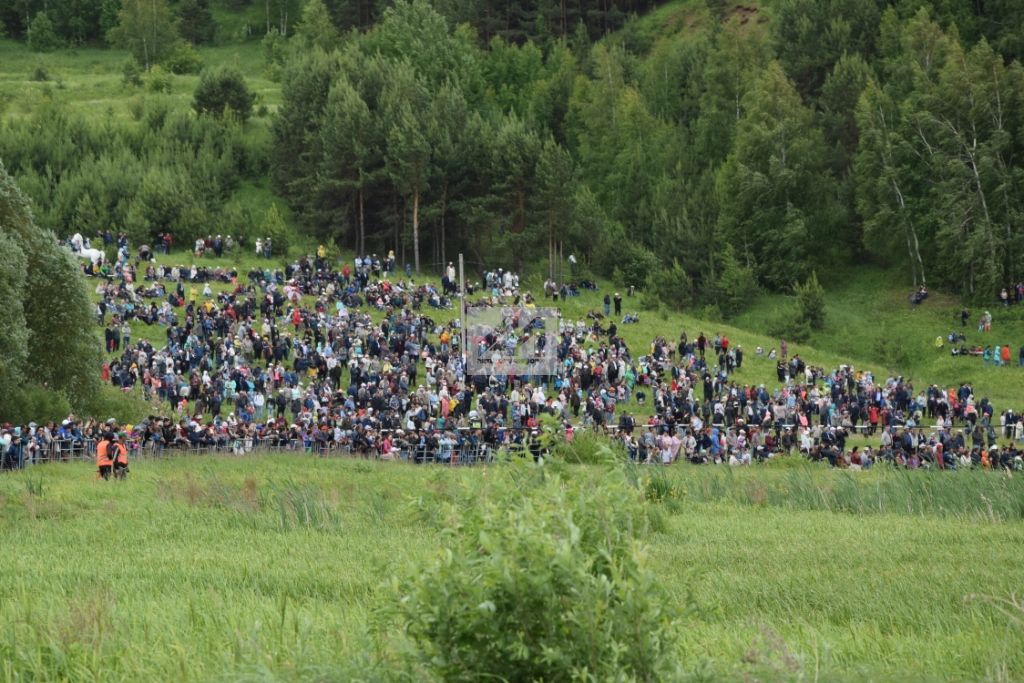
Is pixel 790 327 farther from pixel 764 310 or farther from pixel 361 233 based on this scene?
pixel 361 233

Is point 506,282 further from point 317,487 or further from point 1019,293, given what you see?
point 317,487

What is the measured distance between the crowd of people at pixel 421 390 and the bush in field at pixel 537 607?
21.5 m

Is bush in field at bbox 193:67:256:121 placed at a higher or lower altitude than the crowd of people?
higher

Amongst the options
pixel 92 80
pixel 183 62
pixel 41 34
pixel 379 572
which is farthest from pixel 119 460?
pixel 41 34

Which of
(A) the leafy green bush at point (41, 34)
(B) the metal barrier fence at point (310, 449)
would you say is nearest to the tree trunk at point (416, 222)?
(B) the metal barrier fence at point (310, 449)

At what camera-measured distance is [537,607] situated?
9234 millimetres

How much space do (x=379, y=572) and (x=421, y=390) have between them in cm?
3272

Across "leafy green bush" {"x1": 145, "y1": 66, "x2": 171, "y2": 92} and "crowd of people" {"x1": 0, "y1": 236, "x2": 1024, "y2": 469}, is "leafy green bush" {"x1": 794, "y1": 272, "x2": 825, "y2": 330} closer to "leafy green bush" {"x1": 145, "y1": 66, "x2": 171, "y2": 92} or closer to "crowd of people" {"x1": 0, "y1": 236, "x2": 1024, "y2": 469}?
"crowd of people" {"x1": 0, "y1": 236, "x2": 1024, "y2": 469}

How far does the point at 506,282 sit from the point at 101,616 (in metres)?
50.0

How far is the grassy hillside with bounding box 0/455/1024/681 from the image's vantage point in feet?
38.4

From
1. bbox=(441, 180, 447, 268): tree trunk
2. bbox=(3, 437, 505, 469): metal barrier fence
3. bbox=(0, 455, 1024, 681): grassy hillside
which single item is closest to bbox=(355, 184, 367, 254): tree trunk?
bbox=(441, 180, 447, 268): tree trunk

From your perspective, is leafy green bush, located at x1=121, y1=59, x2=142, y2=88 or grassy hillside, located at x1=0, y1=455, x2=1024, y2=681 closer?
grassy hillside, located at x1=0, y1=455, x2=1024, y2=681

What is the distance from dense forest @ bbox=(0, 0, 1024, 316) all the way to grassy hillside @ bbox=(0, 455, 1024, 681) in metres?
45.4

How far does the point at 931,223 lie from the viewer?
7544cm
